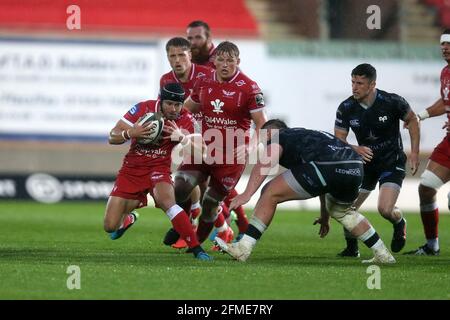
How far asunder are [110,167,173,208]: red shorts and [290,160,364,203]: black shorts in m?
1.65

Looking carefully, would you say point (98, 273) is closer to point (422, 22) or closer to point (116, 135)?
point (116, 135)

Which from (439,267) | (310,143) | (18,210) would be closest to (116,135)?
(310,143)

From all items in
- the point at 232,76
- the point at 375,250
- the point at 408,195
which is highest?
the point at 232,76

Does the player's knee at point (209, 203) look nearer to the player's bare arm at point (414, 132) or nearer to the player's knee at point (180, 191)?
the player's knee at point (180, 191)

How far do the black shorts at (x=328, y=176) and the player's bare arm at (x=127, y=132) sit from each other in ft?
5.31

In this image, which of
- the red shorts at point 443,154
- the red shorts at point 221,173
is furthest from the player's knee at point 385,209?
the red shorts at point 221,173

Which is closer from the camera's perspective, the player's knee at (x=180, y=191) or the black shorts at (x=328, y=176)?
the black shorts at (x=328, y=176)

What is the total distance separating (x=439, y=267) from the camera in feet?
34.7

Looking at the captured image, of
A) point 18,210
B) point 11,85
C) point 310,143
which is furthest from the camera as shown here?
point 11,85

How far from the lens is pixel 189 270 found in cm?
960

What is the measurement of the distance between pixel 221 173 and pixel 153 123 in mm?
1570

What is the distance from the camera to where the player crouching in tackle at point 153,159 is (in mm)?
10617

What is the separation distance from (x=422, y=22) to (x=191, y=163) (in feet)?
46.5

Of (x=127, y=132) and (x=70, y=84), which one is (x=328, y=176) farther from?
(x=70, y=84)
